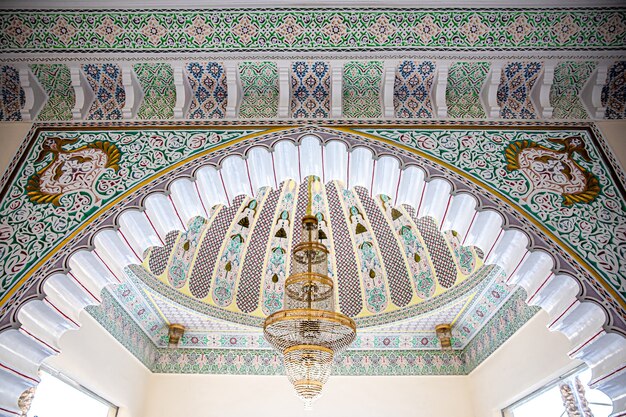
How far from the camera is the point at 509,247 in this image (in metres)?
2.60

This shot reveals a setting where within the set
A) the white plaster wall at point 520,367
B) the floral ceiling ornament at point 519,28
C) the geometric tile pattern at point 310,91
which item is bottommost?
the white plaster wall at point 520,367

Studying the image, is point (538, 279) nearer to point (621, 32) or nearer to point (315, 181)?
point (621, 32)

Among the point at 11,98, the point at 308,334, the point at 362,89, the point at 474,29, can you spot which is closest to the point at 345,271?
the point at 308,334

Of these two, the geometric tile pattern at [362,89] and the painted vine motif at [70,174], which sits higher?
the geometric tile pattern at [362,89]

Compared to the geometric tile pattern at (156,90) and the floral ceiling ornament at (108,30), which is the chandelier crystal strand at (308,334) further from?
the floral ceiling ornament at (108,30)

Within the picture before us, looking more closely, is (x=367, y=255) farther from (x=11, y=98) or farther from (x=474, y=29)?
(x=11, y=98)

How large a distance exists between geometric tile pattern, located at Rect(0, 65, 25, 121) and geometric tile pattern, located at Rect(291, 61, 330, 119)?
5.50 feet

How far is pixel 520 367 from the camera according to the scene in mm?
4070

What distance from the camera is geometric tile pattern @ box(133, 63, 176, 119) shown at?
9.46 feet

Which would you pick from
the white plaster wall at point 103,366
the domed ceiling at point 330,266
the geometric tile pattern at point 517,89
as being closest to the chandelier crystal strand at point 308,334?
the domed ceiling at point 330,266

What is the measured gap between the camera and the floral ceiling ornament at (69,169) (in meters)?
2.62

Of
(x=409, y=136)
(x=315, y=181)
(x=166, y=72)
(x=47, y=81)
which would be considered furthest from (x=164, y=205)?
(x=315, y=181)

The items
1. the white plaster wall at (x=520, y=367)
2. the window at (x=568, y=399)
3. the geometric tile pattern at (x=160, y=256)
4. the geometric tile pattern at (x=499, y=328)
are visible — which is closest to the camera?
the window at (x=568, y=399)

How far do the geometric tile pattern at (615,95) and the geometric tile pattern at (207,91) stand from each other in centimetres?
231
